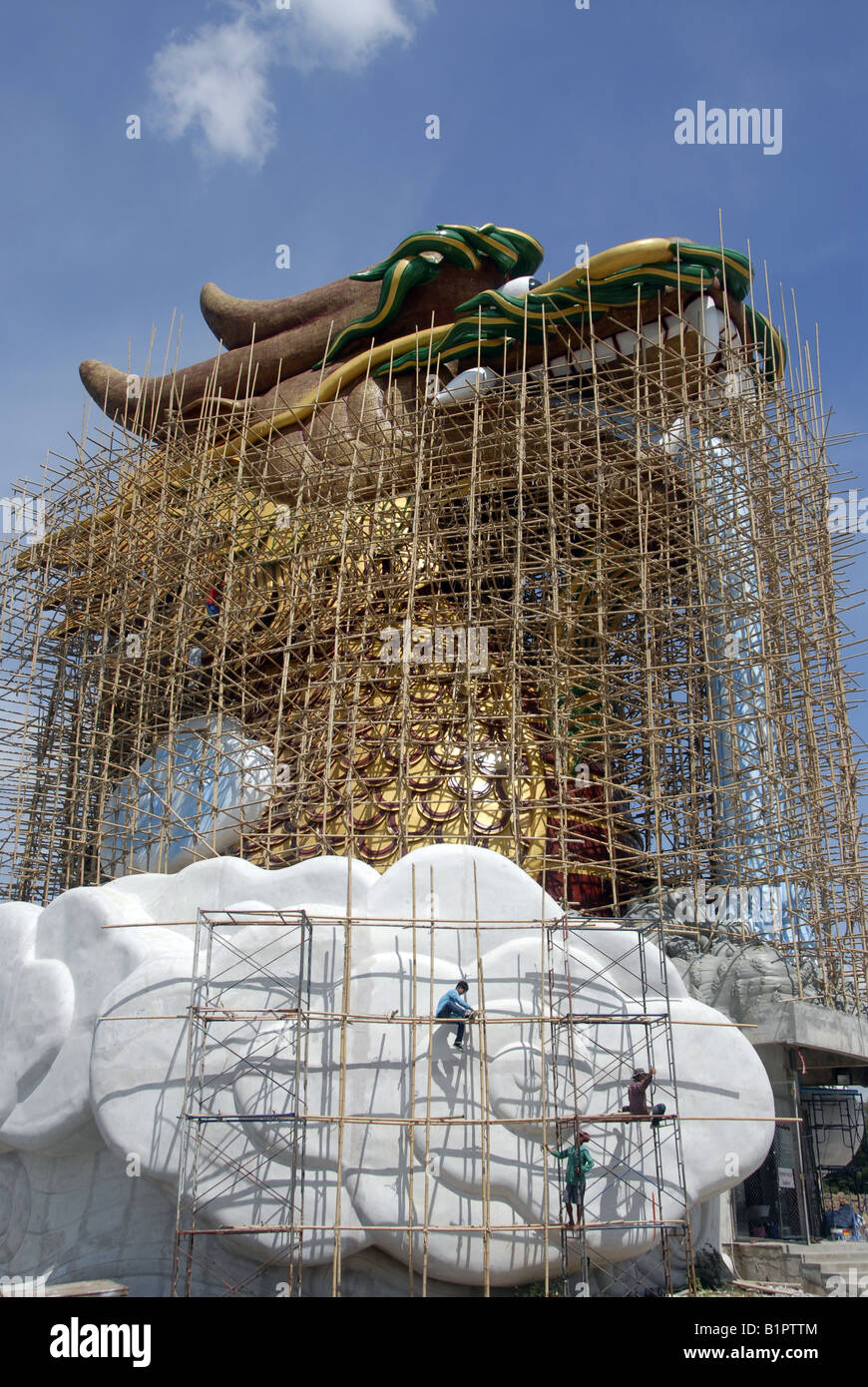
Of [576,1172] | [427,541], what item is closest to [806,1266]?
[576,1172]

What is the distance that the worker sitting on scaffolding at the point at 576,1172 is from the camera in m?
9.73

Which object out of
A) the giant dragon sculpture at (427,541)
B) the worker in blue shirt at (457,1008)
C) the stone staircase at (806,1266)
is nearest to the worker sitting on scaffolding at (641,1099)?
the worker in blue shirt at (457,1008)

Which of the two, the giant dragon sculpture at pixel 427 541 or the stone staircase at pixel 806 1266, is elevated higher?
the giant dragon sculpture at pixel 427 541

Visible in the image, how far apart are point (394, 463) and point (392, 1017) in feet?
24.4

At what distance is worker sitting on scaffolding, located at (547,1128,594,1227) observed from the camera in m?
9.73

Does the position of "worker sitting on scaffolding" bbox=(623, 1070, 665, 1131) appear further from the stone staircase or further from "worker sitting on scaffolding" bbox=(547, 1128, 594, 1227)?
the stone staircase

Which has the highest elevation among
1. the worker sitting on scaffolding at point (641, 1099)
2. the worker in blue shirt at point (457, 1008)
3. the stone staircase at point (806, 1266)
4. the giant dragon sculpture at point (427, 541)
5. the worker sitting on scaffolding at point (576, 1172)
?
the giant dragon sculpture at point (427, 541)

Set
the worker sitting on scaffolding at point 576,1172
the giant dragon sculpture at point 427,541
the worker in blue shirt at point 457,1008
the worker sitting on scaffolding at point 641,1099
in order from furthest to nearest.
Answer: the giant dragon sculpture at point 427,541 → the worker in blue shirt at point 457,1008 → the worker sitting on scaffolding at point 641,1099 → the worker sitting on scaffolding at point 576,1172

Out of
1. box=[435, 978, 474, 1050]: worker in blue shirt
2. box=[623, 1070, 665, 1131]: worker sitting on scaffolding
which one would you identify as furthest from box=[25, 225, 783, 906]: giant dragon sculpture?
box=[623, 1070, 665, 1131]: worker sitting on scaffolding

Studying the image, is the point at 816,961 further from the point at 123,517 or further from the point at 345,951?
the point at 123,517

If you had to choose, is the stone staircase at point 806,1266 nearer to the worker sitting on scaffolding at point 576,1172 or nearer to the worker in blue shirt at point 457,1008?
the worker sitting on scaffolding at point 576,1172

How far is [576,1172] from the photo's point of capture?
981cm

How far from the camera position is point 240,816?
14438mm
